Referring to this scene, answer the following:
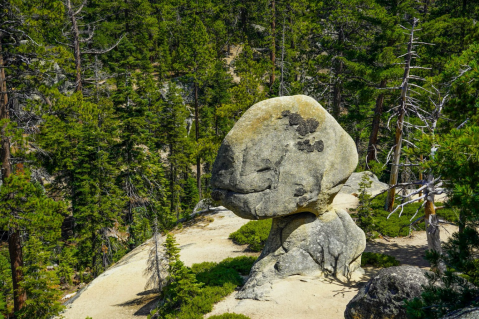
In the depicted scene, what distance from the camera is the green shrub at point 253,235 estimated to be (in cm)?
1766

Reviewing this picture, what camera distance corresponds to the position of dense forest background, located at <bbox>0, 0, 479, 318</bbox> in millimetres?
11977

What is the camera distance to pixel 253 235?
18484 millimetres

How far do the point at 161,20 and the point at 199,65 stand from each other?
35077mm

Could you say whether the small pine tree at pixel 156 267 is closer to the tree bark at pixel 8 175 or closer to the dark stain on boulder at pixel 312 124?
the tree bark at pixel 8 175

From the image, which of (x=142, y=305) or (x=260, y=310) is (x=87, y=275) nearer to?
(x=142, y=305)

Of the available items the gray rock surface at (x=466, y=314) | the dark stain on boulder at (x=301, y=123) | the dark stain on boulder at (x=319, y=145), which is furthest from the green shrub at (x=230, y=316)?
the gray rock surface at (x=466, y=314)

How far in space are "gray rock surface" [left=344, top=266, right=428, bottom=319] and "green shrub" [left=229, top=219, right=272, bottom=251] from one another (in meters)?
8.60

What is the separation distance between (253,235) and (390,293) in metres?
10.3

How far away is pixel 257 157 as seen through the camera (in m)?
11.8

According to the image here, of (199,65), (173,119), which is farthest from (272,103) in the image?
(173,119)

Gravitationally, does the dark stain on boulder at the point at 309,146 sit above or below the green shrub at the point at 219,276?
above

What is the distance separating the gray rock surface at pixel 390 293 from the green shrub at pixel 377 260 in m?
5.36

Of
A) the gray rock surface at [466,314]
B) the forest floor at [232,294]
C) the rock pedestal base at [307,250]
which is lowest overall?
the forest floor at [232,294]

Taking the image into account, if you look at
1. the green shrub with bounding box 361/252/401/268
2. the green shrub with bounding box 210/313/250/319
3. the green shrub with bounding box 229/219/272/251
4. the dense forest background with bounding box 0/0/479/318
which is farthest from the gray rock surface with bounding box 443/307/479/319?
the green shrub with bounding box 229/219/272/251
